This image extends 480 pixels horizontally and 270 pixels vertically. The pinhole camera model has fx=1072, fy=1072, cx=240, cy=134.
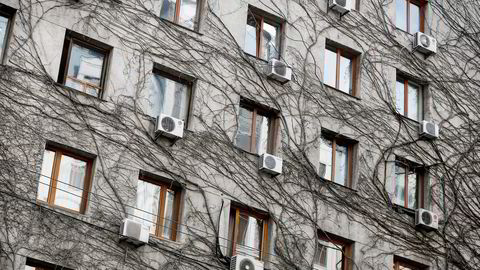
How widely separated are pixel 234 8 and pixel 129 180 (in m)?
5.34

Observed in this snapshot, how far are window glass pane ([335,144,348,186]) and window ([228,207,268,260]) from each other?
255 centimetres

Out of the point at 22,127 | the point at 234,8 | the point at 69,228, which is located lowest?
the point at 69,228

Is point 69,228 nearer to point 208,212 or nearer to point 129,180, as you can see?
point 129,180

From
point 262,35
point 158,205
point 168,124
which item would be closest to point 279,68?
point 262,35

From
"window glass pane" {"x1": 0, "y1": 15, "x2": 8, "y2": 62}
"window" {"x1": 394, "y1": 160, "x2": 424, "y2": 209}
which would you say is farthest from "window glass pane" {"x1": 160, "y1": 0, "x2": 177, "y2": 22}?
"window" {"x1": 394, "y1": 160, "x2": 424, "y2": 209}

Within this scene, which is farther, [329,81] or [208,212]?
[329,81]

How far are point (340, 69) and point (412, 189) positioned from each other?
337 cm

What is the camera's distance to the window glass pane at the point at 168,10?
77.5ft

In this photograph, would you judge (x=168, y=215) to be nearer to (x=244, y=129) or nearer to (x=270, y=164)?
(x=270, y=164)

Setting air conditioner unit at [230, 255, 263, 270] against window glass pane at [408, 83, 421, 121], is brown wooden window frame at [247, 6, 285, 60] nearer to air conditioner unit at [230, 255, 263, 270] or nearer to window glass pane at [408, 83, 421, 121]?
window glass pane at [408, 83, 421, 121]

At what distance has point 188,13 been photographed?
946 inches

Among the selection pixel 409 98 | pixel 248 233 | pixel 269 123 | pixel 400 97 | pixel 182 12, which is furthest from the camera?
pixel 409 98

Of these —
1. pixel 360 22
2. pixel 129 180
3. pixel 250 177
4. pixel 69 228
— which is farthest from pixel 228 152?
pixel 360 22

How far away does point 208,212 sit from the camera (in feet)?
71.8
